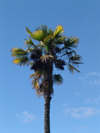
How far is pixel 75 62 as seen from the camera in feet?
61.6

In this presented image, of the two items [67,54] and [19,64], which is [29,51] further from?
[67,54]

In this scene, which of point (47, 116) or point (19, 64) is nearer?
point (47, 116)

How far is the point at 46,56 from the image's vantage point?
1738 cm

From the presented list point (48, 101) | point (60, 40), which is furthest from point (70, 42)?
point (48, 101)

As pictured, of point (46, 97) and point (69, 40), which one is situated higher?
point (69, 40)

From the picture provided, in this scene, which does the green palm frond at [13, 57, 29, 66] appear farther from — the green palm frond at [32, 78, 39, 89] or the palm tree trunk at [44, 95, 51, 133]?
the palm tree trunk at [44, 95, 51, 133]

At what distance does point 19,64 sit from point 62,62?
106 inches

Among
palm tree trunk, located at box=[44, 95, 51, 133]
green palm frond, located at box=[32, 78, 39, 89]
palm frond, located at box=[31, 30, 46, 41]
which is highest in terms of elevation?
palm frond, located at box=[31, 30, 46, 41]

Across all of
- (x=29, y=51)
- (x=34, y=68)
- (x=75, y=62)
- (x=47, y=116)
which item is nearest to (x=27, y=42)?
(x=29, y=51)

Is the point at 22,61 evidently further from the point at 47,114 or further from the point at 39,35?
the point at 47,114

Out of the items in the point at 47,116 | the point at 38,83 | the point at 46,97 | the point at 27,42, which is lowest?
the point at 47,116

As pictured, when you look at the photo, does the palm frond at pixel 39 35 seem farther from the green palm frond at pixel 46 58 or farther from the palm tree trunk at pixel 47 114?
the palm tree trunk at pixel 47 114

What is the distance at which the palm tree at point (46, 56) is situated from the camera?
17500 mm

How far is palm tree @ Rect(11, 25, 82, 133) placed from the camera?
17500 millimetres
